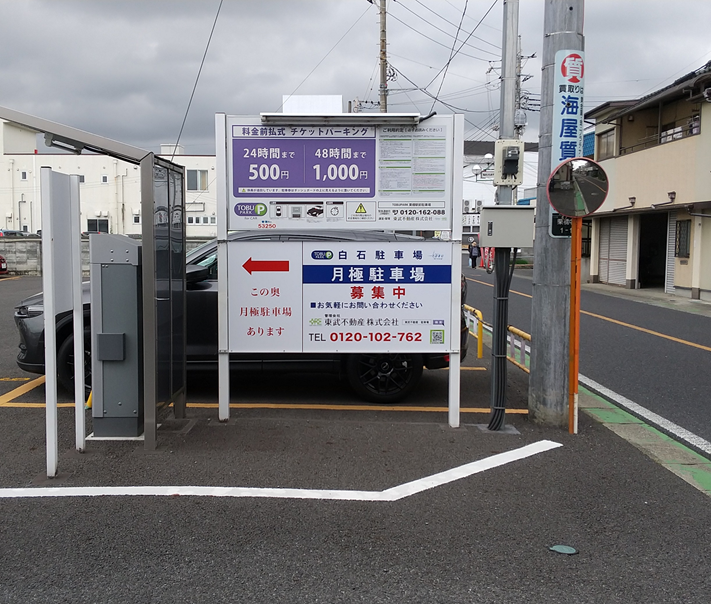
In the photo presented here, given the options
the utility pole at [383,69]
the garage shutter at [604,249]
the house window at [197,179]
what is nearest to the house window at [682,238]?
the garage shutter at [604,249]

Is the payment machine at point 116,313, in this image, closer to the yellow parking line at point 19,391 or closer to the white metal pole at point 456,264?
the yellow parking line at point 19,391

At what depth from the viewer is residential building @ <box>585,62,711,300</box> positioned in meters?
19.0

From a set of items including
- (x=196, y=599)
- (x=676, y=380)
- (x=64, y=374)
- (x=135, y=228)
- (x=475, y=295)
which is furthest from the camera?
(x=135, y=228)

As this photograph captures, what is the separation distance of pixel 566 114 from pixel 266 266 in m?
2.93

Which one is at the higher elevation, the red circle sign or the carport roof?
the red circle sign

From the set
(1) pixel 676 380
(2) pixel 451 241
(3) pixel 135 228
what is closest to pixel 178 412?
(2) pixel 451 241

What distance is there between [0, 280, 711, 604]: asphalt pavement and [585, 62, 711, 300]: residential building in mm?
15669

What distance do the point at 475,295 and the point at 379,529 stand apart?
15727 mm

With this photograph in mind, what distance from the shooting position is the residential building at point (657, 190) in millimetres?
18953

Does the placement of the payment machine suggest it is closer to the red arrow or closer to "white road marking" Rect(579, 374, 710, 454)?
the red arrow

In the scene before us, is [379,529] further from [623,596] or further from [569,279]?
[569,279]

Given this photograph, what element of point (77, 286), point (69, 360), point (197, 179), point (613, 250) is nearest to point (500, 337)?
point (77, 286)

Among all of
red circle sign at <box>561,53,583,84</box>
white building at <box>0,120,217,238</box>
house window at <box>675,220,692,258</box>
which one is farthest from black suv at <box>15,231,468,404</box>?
white building at <box>0,120,217,238</box>

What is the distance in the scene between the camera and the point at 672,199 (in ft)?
65.6
